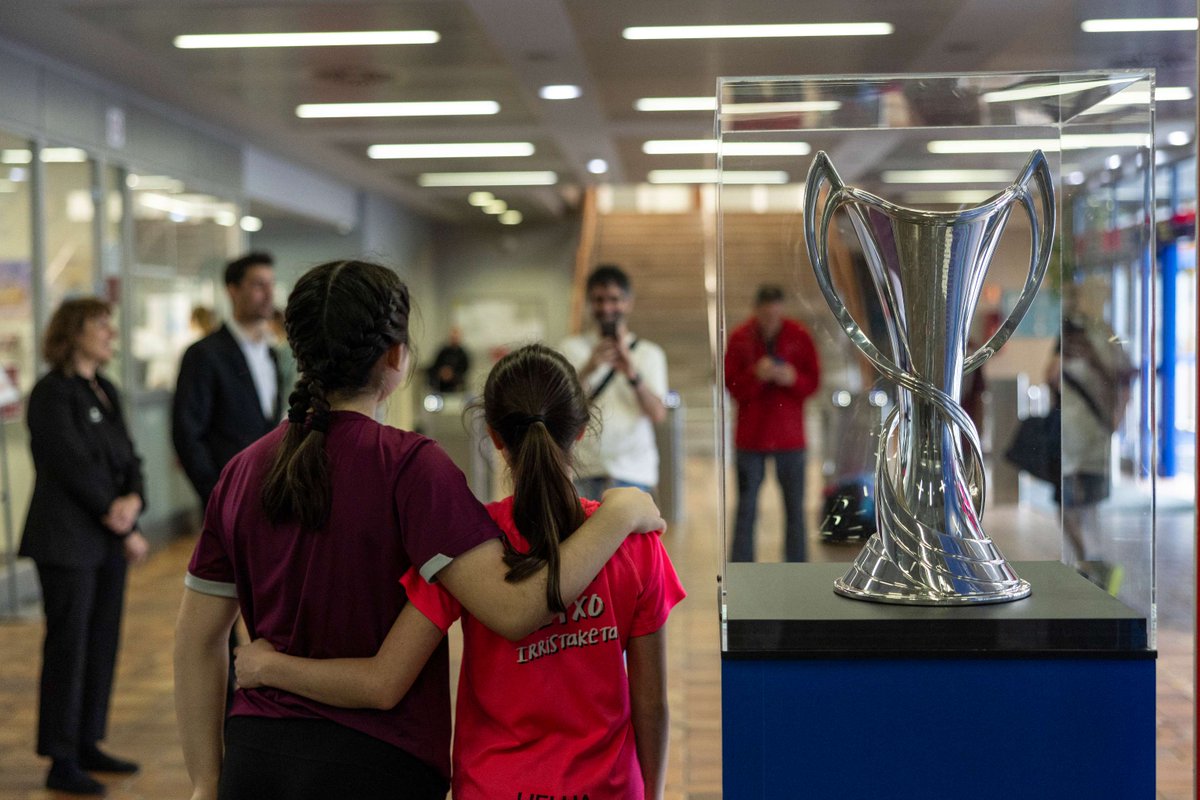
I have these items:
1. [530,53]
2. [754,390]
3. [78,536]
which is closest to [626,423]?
[78,536]

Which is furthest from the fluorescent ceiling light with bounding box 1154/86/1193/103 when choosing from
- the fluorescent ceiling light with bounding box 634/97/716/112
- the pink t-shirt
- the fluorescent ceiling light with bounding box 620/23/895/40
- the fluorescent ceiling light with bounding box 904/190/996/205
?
the pink t-shirt

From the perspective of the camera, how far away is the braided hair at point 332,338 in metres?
1.49

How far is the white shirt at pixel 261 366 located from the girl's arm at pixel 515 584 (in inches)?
100

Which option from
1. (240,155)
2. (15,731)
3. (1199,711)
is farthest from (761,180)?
(240,155)

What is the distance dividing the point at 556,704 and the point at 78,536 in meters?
2.56

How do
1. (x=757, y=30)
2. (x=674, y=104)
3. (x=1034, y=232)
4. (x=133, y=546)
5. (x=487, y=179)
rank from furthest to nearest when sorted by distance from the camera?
(x=487, y=179), (x=674, y=104), (x=757, y=30), (x=133, y=546), (x=1034, y=232)

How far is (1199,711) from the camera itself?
1711 millimetres

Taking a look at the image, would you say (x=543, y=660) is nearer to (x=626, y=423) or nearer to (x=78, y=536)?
(x=78, y=536)

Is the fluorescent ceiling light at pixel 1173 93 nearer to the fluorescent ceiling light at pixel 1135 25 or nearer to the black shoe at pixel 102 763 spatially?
the fluorescent ceiling light at pixel 1135 25

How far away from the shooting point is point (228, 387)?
3762 millimetres

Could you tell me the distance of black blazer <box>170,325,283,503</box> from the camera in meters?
3.69

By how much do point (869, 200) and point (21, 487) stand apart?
5.85 metres

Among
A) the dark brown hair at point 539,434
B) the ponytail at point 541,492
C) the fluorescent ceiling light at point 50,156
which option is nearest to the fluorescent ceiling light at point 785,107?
the dark brown hair at point 539,434

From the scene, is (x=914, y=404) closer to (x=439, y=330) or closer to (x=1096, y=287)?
(x=1096, y=287)
